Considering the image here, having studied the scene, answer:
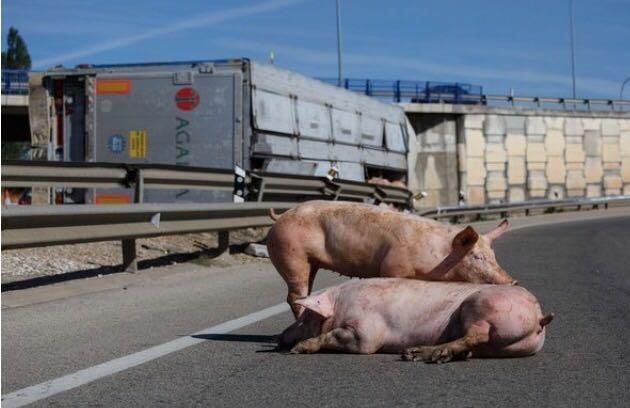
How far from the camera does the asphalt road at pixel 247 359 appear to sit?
5156mm

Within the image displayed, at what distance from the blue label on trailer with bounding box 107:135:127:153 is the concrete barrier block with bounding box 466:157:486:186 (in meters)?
24.5

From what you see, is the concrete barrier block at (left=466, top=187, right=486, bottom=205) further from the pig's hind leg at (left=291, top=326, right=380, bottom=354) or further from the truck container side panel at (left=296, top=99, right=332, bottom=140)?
the pig's hind leg at (left=291, top=326, right=380, bottom=354)

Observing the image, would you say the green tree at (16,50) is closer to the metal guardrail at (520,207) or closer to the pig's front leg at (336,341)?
the metal guardrail at (520,207)

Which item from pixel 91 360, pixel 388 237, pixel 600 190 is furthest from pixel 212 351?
pixel 600 190

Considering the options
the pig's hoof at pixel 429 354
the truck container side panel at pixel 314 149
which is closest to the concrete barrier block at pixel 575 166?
the truck container side panel at pixel 314 149

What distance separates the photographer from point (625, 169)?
1848 inches

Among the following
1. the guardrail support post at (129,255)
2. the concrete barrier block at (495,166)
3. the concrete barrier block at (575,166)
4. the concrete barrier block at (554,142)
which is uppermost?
the concrete barrier block at (554,142)

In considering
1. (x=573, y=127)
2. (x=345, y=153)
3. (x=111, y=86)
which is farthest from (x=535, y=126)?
(x=111, y=86)

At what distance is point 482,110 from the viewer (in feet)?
137

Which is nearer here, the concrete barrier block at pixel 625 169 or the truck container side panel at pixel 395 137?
the truck container side panel at pixel 395 137

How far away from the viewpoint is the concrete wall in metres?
40.9

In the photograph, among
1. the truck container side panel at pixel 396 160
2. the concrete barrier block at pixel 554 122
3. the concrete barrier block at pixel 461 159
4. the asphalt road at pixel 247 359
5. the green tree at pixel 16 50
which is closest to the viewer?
the asphalt road at pixel 247 359

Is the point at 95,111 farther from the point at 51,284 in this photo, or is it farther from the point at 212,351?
the point at 212,351

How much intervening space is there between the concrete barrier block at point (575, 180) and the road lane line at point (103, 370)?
124 feet
